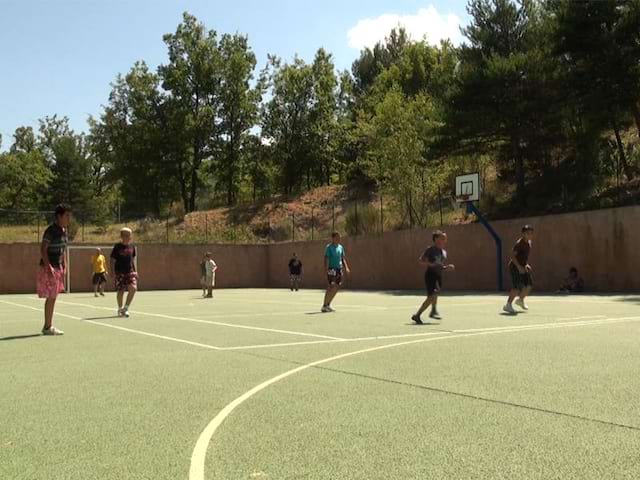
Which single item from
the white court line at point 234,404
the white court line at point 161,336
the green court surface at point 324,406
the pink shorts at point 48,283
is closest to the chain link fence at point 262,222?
the white court line at point 161,336

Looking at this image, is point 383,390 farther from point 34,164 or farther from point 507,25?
point 34,164

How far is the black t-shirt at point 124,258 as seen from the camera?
590 inches

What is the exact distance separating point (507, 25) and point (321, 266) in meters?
16.8

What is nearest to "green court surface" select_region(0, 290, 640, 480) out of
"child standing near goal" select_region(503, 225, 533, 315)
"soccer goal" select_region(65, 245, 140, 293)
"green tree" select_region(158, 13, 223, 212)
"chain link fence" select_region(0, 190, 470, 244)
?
"child standing near goal" select_region(503, 225, 533, 315)

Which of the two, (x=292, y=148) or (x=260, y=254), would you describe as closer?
(x=260, y=254)

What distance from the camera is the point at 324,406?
599cm

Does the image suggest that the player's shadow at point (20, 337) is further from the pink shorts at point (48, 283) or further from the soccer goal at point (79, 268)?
the soccer goal at point (79, 268)

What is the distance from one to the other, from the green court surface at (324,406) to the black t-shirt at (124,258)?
401cm

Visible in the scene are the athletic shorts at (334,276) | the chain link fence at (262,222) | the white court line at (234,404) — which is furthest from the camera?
the chain link fence at (262,222)

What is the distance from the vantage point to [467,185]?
31.3 meters

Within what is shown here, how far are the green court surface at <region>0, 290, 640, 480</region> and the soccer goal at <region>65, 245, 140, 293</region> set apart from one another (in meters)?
29.5

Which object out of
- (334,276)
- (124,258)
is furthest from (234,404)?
(334,276)

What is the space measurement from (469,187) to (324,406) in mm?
26379

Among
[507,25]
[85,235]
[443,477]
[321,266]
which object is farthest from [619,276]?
[85,235]
